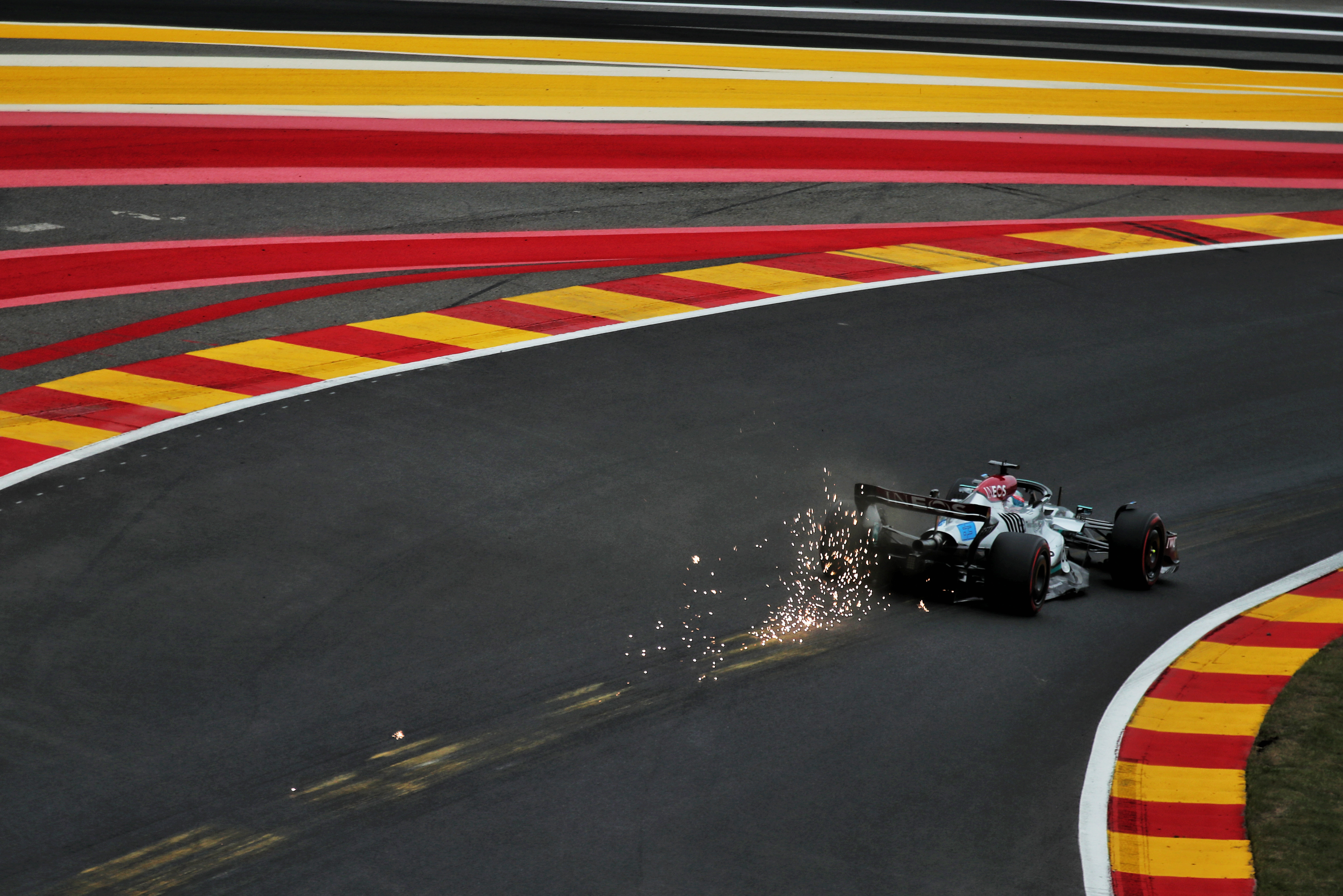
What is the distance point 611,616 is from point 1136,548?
139 inches

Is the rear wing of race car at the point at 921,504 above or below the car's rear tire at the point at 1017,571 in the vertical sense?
above

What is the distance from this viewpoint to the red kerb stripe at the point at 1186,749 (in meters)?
8.13

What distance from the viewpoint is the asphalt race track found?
280 inches

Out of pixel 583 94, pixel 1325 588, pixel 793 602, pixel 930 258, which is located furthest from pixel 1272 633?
pixel 583 94

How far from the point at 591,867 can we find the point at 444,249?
34.8 feet

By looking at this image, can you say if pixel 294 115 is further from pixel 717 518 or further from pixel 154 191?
pixel 717 518

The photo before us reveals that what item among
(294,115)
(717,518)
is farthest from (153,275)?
(717,518)

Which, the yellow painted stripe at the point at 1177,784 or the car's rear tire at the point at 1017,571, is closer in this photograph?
the yellow painted stripe at the point at 1177,784

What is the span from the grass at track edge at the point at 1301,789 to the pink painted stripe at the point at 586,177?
11504 millimetres

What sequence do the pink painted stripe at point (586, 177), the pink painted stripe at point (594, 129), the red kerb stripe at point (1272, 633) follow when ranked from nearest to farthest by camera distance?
the red kerb stripe at point (1272, 633), the pink painted stripe at point (586, 177), the pink painted stripe at point (594, 129)

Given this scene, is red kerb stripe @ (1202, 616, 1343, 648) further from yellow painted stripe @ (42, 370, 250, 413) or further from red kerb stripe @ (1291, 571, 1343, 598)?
yellow painted stripe @ (42, 370, 250, 413)

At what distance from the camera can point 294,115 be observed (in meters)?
20.7

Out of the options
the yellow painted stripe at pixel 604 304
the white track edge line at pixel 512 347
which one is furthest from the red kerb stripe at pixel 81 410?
the yellow painted stripe at pixel 604 304

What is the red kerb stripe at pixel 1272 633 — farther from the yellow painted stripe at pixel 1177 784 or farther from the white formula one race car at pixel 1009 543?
the yellow painted stripe at pixel 1177 784
